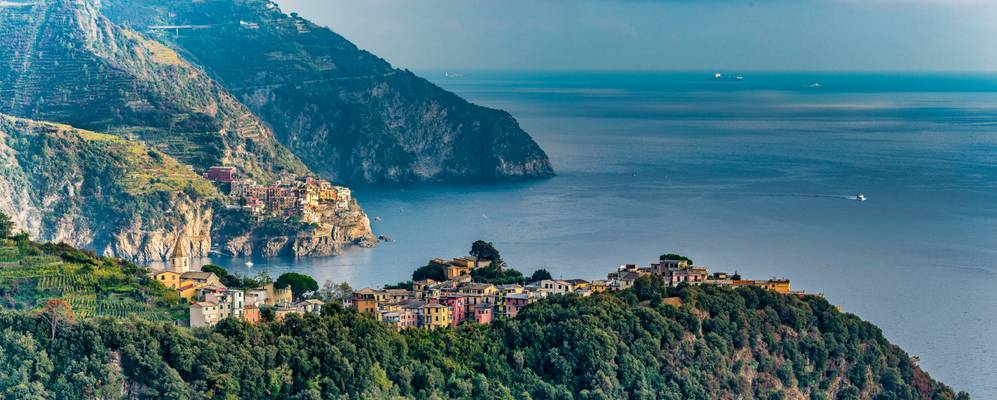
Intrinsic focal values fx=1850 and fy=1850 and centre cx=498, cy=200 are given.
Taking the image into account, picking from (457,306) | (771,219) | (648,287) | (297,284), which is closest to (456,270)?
(297,284)

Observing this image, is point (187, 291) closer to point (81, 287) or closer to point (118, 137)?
point (81, 287)

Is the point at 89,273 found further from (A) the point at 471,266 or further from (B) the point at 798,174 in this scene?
(B) the point at 798,174

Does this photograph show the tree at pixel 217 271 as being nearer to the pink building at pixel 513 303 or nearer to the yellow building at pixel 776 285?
the pink building at pixel 513 303

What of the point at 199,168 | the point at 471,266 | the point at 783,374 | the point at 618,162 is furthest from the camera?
the point at 618,162

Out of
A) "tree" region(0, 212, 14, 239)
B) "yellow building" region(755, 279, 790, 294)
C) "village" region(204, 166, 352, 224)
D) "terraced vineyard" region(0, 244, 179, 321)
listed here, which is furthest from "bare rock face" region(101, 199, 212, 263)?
"yellow building" region(755, 279, 790, 294)

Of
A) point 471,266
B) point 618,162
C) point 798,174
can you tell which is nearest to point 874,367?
point 471,266

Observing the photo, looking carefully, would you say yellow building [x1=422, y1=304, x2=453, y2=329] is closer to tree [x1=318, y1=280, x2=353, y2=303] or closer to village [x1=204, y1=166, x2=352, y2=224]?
tree [x1=318, y1=280, x2=353, y2=303]

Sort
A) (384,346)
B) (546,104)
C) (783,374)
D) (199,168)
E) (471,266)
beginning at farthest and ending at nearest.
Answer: (546,104), (199,168), (471,266), (783,374), (384,346)
